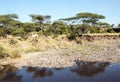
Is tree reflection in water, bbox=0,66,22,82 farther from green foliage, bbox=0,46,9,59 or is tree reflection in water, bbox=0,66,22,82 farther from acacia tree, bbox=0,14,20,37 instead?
acacia tree, bbox=0,14,20,37

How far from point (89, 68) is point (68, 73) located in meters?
3.63

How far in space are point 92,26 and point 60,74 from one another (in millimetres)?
36180

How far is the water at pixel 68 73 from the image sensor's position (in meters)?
20.3

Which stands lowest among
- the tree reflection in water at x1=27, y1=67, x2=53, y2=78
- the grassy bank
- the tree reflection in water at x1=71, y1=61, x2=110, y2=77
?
the grassy bank

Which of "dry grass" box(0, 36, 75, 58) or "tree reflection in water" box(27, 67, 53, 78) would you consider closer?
"tree reflection in water" box(27, 67, 53, 78)

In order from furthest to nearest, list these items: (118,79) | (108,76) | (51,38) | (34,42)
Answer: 1. (51,38)
2. (34,42)
3. (108,76)
4. (118,79)

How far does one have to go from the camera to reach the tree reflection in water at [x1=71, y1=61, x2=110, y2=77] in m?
23.0

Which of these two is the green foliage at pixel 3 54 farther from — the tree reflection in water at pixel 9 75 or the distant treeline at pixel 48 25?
the distant treeline at pixel 48 25

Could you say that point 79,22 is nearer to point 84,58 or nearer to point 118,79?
point 84,58

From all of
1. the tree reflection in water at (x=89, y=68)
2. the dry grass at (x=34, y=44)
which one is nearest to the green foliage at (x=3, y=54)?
the dry grass at (x=34, y=44)

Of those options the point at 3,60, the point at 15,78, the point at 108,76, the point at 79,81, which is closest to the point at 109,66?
the point at 108,76

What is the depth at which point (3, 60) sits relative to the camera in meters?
28.0

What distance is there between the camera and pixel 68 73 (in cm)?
2228

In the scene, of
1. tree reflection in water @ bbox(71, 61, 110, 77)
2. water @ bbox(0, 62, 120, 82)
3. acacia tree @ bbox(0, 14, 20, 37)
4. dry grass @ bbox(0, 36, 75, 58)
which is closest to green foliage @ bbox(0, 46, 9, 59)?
water @ bbox(0, 62, 120, 82)
